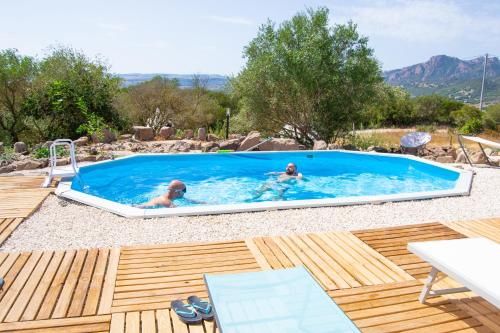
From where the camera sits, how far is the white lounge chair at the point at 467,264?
2406 millimetres

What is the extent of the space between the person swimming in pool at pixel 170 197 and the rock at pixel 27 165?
392 centimetres

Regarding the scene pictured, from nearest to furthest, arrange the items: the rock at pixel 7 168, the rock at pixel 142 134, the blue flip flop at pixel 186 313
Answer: the blue flip flop at pixel 186 313 < the rock at pixel 7 168 < the rock at pixel 142 134

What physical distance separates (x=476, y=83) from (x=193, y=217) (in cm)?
7814

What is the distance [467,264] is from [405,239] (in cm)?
168

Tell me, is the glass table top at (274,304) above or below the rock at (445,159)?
above

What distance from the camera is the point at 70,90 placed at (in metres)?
13.9

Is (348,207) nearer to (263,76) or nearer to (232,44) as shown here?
(263,76)

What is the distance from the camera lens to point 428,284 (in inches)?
113

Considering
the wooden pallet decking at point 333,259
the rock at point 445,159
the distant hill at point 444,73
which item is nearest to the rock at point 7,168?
the wooden pallet decking at point 333,259

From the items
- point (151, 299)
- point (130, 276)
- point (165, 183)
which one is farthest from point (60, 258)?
point (165, 183)

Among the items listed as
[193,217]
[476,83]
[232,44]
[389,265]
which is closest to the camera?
[389,265]

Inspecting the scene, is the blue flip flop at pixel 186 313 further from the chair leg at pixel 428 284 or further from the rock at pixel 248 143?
the rock at pixel 248 143

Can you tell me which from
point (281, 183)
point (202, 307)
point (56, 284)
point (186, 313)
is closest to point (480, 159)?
point (281, 183)

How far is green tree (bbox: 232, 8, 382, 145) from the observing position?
45.1ft
